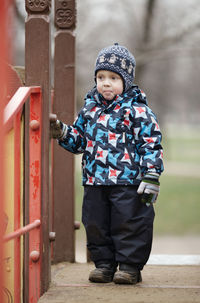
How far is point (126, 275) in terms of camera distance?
10.4 feet

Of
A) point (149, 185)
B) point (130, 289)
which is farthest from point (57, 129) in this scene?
point (130, 289)

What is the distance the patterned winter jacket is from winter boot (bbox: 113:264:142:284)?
0.45 m

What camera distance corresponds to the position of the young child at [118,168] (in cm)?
314

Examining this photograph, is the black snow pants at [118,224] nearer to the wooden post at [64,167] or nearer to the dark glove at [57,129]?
the dark glove at [57,129]

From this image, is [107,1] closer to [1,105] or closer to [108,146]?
[108,146]

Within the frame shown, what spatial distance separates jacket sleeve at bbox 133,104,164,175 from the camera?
308 centimetres

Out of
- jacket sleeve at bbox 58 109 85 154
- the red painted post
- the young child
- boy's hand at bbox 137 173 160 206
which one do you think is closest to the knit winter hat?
the young child

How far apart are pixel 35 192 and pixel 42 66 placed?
0.61m

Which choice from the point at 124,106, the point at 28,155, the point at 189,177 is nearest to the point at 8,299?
the point at 28,155

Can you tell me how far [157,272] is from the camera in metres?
3.65

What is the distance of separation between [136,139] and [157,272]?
92cm

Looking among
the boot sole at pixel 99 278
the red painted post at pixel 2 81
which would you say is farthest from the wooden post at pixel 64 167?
the red painted post at pixel 2 81

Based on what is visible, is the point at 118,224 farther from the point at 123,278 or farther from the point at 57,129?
the point at 57,129

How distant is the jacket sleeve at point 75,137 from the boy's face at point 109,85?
170 millimetres
